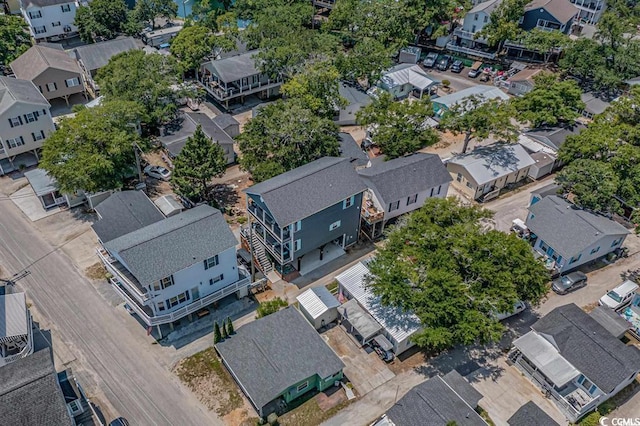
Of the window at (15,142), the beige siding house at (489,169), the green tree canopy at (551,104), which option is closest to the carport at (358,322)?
the beige siding house at (489,169)

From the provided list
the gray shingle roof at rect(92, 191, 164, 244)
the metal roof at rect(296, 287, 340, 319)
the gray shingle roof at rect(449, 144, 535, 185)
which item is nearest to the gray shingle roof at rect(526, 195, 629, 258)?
the gray shingle roof at rect(449, 144, 535, 185)

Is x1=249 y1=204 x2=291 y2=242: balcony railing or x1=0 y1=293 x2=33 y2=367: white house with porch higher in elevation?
x1=249 y1=204 x2=291 y2=242: balcony railing

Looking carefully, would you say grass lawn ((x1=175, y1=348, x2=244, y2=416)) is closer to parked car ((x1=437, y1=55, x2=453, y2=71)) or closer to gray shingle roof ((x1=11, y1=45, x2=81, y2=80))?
gray shingle roof ((x1=11, y1=45, x2=81, y2=80))

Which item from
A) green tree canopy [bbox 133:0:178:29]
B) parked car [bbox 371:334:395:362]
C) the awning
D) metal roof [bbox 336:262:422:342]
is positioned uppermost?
green tree canopy [bbox 133:0:178:29]

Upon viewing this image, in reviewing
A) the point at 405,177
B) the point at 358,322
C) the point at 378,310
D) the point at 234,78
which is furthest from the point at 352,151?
the point at 358,322

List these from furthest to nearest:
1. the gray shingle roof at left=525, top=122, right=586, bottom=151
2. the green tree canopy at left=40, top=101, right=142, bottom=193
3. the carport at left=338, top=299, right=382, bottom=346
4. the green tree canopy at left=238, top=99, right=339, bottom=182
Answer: the gray shingle roof at left=525, top=122, right=586, bottom=151
the green tree canopy at left=238, top=99, right=339, bottom=182
the green tree canopy at left=40, top=101, right=142, bottom=193
the carport at left=338, top=299, right=382, bottom=346

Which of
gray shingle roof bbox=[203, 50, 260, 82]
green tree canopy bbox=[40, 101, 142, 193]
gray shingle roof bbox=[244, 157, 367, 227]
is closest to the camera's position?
gray shingle roof bbox=[244, 157, 367, 227]

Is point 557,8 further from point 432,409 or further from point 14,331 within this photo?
point 14,331

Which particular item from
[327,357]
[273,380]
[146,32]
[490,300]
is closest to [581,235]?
[490,300]

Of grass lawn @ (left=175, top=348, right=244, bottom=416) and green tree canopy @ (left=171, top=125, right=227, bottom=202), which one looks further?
green tree canopy @ (left=171, top=125, right=227, bottom=202)
